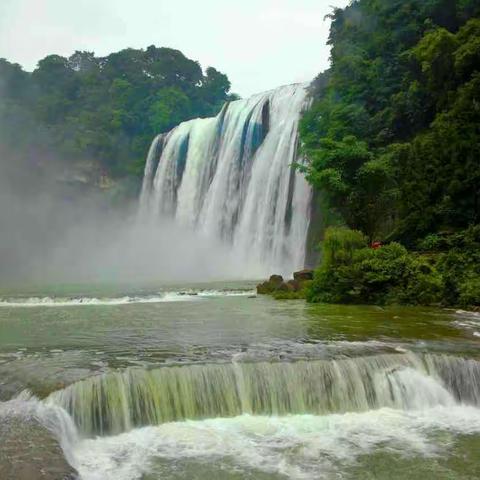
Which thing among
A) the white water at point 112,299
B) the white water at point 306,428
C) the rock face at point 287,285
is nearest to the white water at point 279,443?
the white water at point 306,428

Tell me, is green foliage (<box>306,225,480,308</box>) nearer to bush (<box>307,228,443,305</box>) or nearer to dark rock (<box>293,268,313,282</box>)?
bush (<box>307,228,443,305</box>)

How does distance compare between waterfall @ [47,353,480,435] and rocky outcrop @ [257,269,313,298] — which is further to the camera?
rocky outcrop @ [257,269,313,298]

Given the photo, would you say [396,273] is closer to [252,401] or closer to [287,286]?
[287,286]

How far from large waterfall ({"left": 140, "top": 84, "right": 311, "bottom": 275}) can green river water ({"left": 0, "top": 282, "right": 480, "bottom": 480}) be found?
18.0 metres

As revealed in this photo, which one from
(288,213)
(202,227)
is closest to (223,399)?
(288,213)

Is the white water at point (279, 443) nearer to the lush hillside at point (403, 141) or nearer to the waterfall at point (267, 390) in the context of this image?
the waterfall at point (267, 390)

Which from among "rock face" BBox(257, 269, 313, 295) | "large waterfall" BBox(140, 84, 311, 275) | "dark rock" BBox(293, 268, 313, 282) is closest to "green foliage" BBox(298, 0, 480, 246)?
"dark rock" BBox(293, 268, 313, 282)

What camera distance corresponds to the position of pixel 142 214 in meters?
45.1

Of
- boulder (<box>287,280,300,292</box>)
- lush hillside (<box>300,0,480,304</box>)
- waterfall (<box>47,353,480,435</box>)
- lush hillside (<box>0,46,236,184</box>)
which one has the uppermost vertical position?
lush hillside (<box>0,46,236,184</box>)

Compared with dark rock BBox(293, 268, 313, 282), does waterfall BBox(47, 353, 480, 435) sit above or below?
below

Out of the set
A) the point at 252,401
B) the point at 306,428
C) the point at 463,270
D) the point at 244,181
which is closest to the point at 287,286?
the point at 463,270

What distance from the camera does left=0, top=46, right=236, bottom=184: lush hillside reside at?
166 ft

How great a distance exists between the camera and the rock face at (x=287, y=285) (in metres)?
20.3

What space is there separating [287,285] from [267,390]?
12048 millimetres
